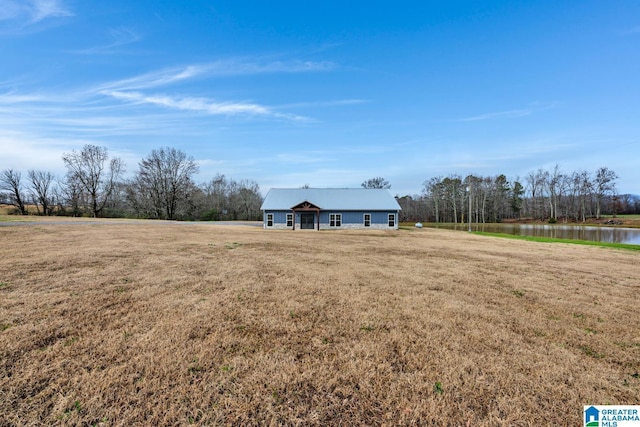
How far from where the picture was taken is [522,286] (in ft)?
22.6

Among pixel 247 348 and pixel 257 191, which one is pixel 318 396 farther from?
pixel 257 191

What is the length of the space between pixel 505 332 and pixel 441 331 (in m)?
0.97

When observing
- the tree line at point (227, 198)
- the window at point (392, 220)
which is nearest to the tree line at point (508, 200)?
the tree line at point (227, 198)

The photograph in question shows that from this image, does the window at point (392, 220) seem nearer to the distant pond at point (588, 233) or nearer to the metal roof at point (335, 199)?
the metal roof at point (335, 199)

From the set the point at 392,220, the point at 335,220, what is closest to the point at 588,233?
the point at 392,220

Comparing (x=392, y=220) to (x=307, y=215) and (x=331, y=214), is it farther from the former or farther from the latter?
(x=307, y=215)

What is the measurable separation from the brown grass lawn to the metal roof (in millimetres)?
24536

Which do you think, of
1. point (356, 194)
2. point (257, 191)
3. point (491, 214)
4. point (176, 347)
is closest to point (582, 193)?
point (491, 214)

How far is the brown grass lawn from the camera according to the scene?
246cm

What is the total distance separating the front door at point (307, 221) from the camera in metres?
31.5

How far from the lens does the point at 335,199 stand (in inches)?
1302

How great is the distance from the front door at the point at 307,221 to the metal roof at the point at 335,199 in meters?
1.50

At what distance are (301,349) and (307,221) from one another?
2824 cm

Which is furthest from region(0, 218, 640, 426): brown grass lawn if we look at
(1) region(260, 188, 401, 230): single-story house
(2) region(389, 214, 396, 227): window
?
(2) region(389, 214, 396, 227): window
